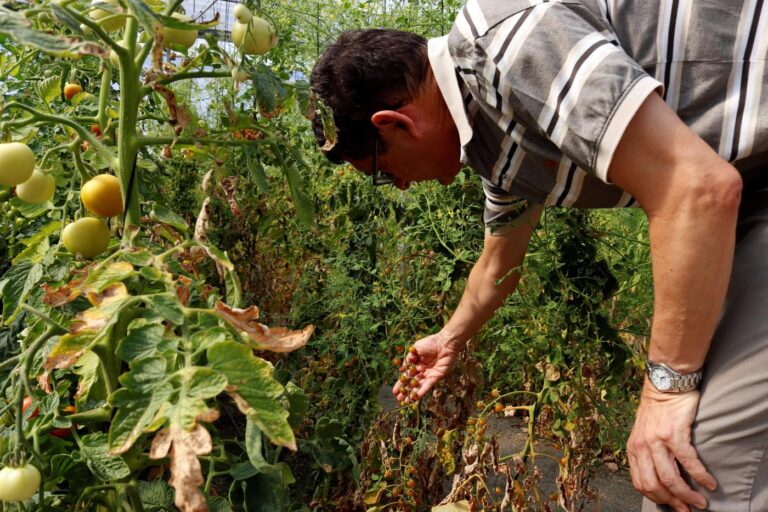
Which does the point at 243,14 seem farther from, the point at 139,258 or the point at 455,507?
the point at 455,507

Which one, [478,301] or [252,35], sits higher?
[252,35]

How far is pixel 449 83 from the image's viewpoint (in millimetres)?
1203

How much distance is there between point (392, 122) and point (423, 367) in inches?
25.5

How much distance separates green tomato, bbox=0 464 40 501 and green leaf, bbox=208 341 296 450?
Answer: 29cm

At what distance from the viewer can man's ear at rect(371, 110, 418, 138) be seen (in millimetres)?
1280

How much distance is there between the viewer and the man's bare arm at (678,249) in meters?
0.91

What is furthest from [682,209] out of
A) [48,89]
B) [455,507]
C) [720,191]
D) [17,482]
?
[48,89]

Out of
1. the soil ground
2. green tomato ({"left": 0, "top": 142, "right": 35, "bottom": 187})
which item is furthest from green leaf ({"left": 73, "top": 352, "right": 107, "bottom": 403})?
the soil ground

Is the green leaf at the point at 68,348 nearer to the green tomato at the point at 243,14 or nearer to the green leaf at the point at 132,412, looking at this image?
the green leaf at the point at 132,412

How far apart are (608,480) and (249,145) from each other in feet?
6.50

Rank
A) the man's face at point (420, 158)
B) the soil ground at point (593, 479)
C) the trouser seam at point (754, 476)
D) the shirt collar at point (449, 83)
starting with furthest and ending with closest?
the soil ground at point (593, 479)
the man's face at point (420, 158)
the shirt collar at point (449, 83)
the trouser seam at point (754, 476)

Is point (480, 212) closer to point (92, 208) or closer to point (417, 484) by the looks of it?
point (417, 484)

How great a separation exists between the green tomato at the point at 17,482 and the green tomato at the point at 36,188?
0.39 m

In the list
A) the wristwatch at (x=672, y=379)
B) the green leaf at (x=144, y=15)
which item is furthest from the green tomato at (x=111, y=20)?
the wristwatch at (x=672, y=379)
